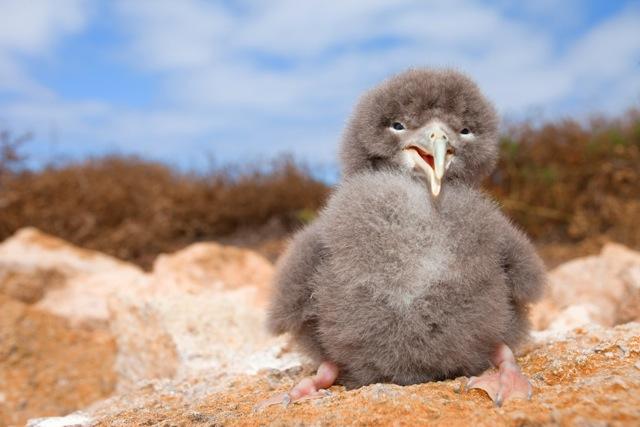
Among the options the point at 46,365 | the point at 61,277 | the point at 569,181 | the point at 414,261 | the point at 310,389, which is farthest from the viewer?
the point at 569,181

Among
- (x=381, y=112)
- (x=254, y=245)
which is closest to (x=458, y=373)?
(x=381, y=112)

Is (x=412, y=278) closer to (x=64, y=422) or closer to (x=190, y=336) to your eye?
(x=64, y=422)

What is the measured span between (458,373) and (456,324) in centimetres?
33

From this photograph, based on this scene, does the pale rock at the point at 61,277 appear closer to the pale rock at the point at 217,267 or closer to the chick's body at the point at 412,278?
the pale rock at the point at 217,267

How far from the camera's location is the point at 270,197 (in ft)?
39.4

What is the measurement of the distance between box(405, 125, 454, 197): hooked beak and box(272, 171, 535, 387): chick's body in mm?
82

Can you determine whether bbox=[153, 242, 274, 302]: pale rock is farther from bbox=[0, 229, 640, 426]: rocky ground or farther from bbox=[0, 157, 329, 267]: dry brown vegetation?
bbox=[0, 157, 329, 267]: dry brown vegetation

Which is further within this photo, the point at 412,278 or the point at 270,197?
the point at 270,197

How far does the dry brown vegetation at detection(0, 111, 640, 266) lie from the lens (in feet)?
34.6

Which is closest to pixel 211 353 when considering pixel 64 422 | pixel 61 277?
pixel 64 422

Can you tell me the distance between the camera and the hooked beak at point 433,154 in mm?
2643

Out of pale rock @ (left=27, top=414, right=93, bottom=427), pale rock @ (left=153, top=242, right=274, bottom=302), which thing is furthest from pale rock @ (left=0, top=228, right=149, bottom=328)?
pale rock @ (left=27, top=414, right=93, bottom=427)

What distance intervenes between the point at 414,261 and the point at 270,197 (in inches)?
374

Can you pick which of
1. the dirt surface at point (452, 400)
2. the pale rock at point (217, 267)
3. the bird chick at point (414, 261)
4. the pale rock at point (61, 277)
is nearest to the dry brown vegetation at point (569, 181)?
the pale rock at point (217, 267)
